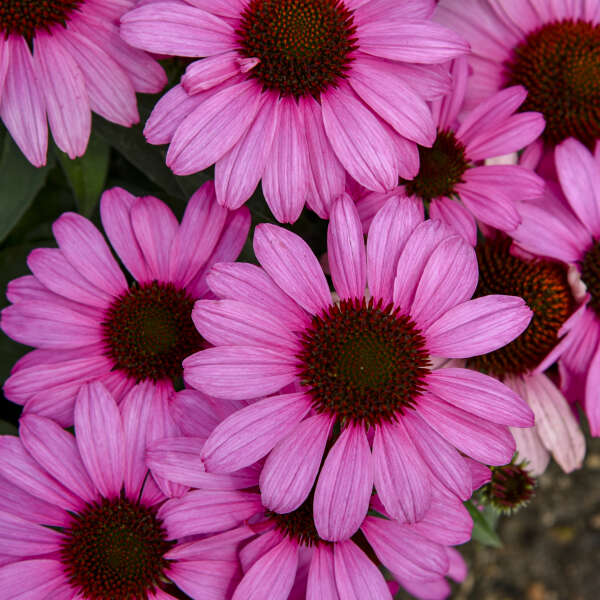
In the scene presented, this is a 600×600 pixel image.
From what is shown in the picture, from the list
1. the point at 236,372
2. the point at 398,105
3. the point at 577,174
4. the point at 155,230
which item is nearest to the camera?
the point at 236,372

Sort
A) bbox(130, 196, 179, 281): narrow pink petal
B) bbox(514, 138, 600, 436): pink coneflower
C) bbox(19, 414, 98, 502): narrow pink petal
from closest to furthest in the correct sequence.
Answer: bbox(19, 414, 98, 502): narrow pink petal → bbox(130, 196, 179, 281): narrow pink petal → bbox(514, 138, 600, 436): pink coneflower

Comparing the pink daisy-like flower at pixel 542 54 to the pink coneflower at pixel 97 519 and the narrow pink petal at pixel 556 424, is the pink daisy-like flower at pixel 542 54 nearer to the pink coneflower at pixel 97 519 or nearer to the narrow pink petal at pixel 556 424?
the narrow pink petal at pixel 556 424

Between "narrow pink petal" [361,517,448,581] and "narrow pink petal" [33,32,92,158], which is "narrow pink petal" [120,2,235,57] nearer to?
"narrow pink petal" [33,32,92,158]

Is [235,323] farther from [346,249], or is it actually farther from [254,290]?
[346,249]

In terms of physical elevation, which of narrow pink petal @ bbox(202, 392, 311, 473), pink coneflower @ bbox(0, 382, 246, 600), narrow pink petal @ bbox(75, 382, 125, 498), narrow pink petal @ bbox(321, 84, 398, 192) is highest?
narrow pink petal @ bbox(321, 84, 398, 192)

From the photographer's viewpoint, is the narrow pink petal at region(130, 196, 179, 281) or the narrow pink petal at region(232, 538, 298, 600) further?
the narrow pink petal at region(130, 196, 179, 281)

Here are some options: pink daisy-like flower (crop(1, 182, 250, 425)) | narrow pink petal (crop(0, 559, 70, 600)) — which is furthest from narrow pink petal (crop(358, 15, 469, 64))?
narrow pink petal (crop(0, 559, 70, 600))

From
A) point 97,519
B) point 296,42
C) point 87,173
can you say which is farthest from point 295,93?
point 97,519

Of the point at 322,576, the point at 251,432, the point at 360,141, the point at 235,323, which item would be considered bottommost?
the point at 322,576
